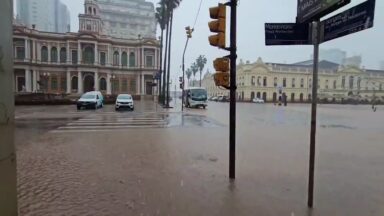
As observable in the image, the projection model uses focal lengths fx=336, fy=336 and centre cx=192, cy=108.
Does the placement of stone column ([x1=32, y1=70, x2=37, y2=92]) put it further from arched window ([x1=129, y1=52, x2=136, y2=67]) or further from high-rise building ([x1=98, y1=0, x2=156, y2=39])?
high-rise building ([x1=98, y1=0, x2=156, y2=39])

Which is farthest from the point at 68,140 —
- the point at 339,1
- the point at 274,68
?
the point at 274,68

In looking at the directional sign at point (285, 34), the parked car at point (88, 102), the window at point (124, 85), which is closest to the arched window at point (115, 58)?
the window at point (124, 85)

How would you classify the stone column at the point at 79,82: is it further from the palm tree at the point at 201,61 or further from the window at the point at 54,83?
the palm tree at the point at 201,61

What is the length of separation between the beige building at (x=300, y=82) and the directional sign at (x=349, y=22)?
8572cm

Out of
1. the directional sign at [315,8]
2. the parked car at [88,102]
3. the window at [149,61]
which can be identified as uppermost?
the window at [149,61]

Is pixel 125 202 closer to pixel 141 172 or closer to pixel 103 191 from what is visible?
pixel 103 191

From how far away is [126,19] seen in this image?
11550cm

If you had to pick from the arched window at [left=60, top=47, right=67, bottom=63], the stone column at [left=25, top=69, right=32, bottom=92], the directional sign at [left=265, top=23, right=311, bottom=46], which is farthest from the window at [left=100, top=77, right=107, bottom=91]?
the directional sign at [left=265, top=23, right=311, bottom=46]

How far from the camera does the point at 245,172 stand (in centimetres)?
719

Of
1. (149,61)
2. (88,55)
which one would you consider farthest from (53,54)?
(149,61)

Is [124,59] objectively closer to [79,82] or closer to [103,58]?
[103,58]

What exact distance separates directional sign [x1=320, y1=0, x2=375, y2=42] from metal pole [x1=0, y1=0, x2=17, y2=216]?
365 cm

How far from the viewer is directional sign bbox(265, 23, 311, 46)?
16.5ft

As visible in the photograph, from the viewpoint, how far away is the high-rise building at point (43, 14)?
9453 cm
